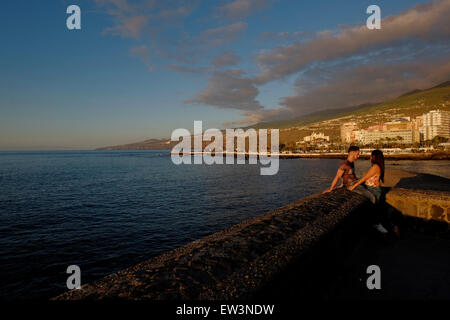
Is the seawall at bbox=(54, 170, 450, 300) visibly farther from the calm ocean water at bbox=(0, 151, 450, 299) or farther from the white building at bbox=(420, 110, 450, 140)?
the white building at bbox=(420, 110, 450, 140)

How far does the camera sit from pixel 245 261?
314 centimetres

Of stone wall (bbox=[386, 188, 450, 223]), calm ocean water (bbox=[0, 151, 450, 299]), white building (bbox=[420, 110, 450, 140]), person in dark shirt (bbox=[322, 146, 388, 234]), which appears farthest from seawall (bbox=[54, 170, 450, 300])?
white building (bbox=[420, 110, 450, 140])

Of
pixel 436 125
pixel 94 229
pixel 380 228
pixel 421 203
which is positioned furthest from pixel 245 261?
pixel 436 125

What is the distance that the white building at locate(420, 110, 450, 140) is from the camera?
6924 inches

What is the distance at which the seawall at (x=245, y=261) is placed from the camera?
Result: 8.34 feet

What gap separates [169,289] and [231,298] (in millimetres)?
679

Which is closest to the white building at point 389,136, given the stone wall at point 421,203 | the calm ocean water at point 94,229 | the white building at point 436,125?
the white building at point 436,125

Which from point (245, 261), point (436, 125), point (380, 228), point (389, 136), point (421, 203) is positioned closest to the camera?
point (245, 261)

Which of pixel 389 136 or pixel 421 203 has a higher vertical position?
pixel 389 136

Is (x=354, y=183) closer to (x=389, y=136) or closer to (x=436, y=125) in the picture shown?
(x=389, y=136)

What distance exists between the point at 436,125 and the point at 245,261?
23673cm

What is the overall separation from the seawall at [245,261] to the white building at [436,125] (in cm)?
22615
